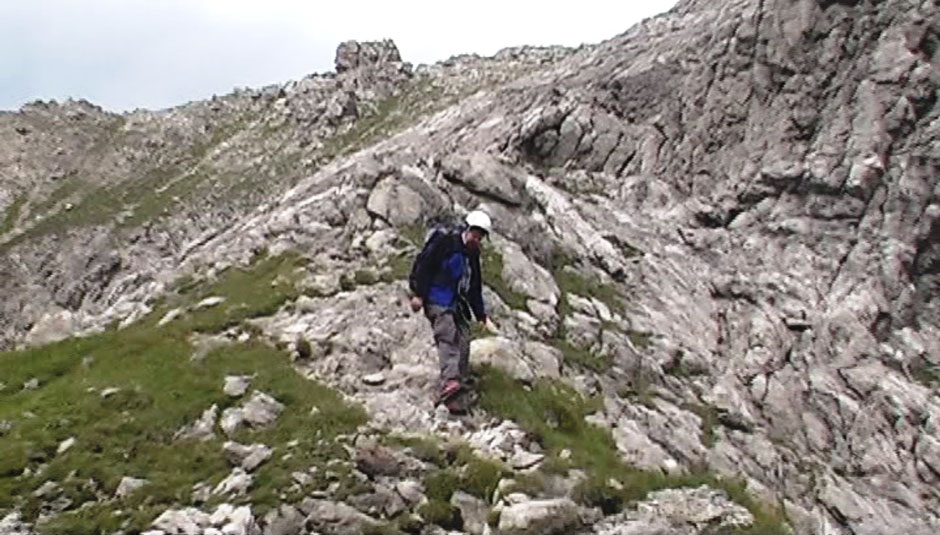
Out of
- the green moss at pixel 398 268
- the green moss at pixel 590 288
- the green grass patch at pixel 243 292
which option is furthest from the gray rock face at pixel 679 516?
the green moss at pixel 590 288

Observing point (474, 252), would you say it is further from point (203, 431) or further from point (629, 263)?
point (629, 263)

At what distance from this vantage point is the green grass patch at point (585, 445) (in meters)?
16.3

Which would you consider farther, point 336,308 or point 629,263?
point 629,263

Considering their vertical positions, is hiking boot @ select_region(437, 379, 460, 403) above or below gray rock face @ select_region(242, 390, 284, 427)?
below

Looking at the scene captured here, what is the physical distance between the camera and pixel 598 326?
26.0m

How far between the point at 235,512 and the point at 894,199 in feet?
89.7

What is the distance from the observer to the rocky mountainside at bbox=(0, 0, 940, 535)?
1608 centimetres

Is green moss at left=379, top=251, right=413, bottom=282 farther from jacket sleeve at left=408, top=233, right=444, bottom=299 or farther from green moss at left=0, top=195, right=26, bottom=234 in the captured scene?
green moss at left=0, top=195, right=26, bottom=234

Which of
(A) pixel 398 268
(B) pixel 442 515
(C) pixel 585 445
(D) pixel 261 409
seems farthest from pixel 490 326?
(B) pixel 442 515

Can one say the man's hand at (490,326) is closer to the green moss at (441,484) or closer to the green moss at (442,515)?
the green moss at (441,484)

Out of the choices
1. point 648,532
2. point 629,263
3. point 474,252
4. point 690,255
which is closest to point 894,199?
point 690,255

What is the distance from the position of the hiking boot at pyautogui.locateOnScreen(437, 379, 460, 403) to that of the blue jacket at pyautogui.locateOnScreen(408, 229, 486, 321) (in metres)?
1.39

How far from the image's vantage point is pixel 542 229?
29656 mm

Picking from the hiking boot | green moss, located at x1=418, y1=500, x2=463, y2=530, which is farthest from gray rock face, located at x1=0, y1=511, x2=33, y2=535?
the hiking boot
